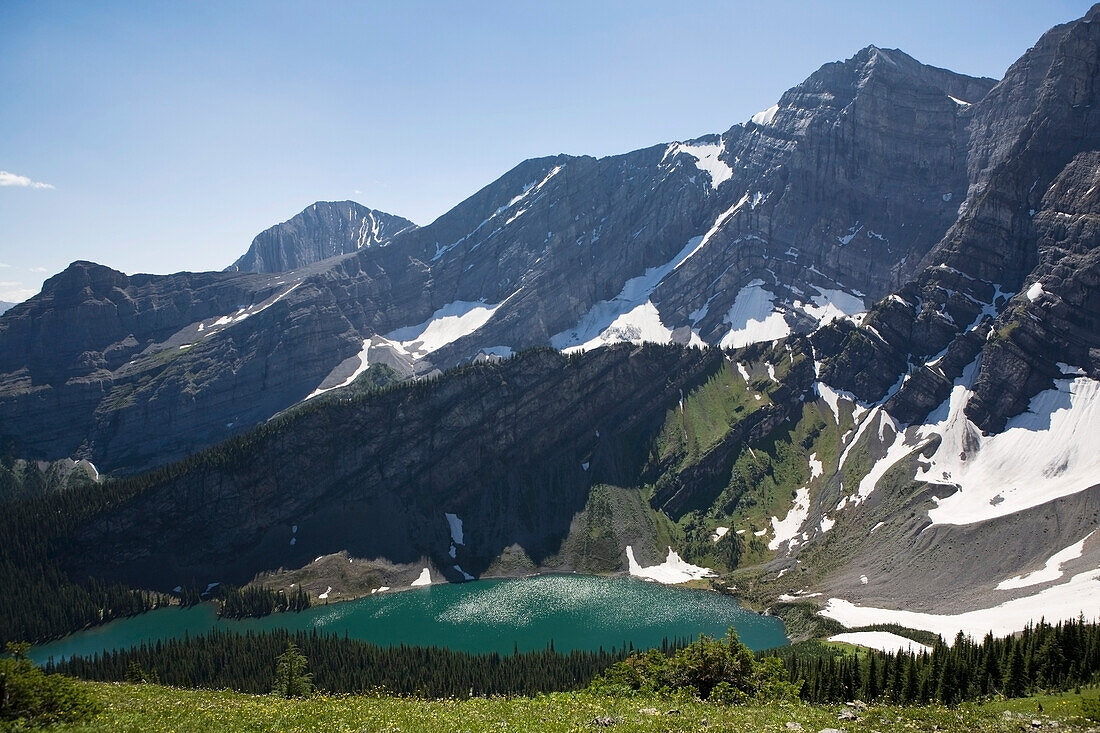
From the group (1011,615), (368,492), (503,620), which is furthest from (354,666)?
(1011,615)

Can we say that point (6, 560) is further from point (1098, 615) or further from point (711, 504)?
point (1098, 615)

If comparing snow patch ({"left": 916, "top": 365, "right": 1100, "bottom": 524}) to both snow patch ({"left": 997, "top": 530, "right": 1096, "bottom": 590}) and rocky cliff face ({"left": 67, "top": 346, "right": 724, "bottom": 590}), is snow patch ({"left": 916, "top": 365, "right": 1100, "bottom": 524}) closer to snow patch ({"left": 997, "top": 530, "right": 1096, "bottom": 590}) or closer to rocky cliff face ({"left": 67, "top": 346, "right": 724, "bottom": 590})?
snow patch ({"left": 997, "top": 530, "right": 1096, "bottom": 590})

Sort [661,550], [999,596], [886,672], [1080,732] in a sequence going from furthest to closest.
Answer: [661,550], [999,596], [886,672], [1080,732]

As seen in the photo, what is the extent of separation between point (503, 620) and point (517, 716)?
103 meters

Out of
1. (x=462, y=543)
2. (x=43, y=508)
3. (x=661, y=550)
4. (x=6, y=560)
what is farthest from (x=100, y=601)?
(x=661, y=550)

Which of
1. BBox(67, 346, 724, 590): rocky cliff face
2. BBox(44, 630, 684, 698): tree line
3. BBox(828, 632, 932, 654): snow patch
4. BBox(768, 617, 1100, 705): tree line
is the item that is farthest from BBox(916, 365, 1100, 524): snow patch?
BBox(44, 630, 684, 698): tree line

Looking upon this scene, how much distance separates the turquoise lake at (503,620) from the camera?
120 meters

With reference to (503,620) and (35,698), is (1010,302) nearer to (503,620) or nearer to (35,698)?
(503,620)

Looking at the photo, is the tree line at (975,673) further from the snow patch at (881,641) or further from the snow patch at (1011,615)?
the snow patch at (1011,615)

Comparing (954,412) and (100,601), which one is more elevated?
(954,412)

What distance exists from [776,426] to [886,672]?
12887 cm

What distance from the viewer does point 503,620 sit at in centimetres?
13000

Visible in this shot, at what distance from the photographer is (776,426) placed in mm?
190750

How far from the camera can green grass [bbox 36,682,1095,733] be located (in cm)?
2883
